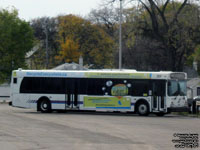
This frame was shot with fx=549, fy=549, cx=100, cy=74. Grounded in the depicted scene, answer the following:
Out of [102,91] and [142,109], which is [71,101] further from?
[142,109]

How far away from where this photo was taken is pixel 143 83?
108 ft

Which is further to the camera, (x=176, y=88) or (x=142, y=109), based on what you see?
(x=142, y=109)

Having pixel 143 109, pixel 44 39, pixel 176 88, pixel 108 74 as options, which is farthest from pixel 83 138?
pixel 44 39

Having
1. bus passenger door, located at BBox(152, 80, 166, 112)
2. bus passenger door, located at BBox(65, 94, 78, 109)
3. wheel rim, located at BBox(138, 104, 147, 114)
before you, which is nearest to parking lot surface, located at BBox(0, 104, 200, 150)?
bus passenger door, located at BBox(152, 80, 166, 112)

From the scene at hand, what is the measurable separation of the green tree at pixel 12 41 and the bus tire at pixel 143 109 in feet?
107

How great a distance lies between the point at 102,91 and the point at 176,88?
4523 mm

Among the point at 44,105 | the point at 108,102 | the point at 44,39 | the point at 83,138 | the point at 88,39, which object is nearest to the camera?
the point at 83,138

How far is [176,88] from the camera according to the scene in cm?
3250

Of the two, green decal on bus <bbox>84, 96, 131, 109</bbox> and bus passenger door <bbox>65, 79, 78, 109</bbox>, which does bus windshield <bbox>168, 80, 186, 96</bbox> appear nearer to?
green decal on bus <bbox>84, 96, 131, 109</bbox>

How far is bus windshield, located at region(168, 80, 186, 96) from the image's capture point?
32344mm

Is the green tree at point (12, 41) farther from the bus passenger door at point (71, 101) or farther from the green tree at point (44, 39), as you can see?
the bus passenger door at point (71, 101)

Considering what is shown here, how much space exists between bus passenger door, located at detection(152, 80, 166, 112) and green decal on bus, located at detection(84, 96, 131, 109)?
5.06 feet

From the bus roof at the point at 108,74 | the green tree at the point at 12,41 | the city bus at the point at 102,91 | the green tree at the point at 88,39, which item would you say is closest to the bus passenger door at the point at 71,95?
the city bus at the point at 102,91

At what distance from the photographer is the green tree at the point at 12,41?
62562 millimetres
